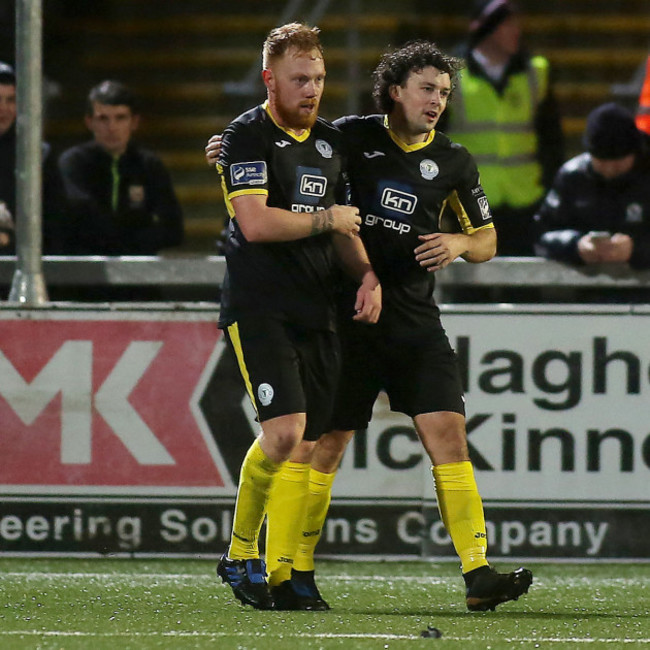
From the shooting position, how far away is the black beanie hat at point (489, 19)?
27.1 feet

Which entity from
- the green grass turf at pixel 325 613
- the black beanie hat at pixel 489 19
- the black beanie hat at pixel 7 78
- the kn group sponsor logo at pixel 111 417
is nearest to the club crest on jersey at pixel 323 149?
the green grass turf at pixel 325 613

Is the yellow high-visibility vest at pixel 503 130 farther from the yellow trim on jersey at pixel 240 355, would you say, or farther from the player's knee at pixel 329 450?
the yellow trim on jersey at pixel 240 355

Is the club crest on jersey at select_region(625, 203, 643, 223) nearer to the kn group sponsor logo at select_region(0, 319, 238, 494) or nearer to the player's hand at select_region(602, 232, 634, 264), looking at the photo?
the player's hand at select_region(602, 232, 634, 264)

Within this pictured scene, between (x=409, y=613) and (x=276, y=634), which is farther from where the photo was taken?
(x=409, y=613)

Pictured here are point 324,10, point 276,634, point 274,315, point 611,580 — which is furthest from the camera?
point 324,10

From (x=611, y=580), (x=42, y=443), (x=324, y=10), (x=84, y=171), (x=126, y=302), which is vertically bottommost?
(x=611, y=580)

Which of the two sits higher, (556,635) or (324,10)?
(324,10)

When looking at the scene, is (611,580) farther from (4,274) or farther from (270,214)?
(4,274)

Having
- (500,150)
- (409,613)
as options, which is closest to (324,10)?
(500,150)

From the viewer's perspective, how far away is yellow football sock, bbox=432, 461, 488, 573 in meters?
5.64

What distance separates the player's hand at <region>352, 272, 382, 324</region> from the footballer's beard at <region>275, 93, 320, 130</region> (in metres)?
0.54

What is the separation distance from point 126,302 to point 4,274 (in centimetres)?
54

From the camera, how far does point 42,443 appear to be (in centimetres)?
705

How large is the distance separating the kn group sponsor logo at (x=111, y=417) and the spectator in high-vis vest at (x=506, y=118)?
6.28ft
